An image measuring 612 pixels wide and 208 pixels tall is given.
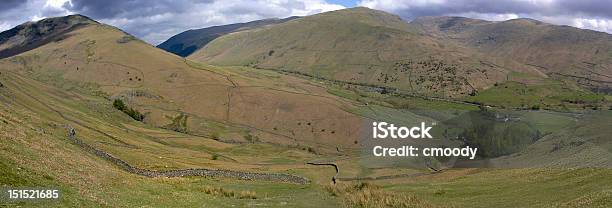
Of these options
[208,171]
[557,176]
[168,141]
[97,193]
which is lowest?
[168,141]

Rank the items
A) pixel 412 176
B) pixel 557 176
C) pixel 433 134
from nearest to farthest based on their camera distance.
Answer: pixel 557 176
pixel 433 134
pixel 412 176

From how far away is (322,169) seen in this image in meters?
96.1

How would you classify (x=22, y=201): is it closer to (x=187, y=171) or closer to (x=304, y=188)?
(x=304, y=188)

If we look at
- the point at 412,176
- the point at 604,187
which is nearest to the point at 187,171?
the point at 412,176

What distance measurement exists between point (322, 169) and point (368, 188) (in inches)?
1977

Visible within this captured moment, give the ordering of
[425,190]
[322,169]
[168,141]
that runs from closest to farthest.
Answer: [425,190]
[322,169]
[168,141]

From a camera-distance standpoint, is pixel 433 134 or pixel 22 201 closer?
pixel 22 201

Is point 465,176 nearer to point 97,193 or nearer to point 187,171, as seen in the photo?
point 187,171

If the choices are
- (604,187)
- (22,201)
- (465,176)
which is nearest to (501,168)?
(465,176)

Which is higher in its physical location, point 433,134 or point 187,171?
point 433,134

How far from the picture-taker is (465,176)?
5853cm

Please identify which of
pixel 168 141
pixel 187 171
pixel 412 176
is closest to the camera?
pixel 187 171

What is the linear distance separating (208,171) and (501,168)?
34576 mm

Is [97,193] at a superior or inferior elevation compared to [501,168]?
superior
